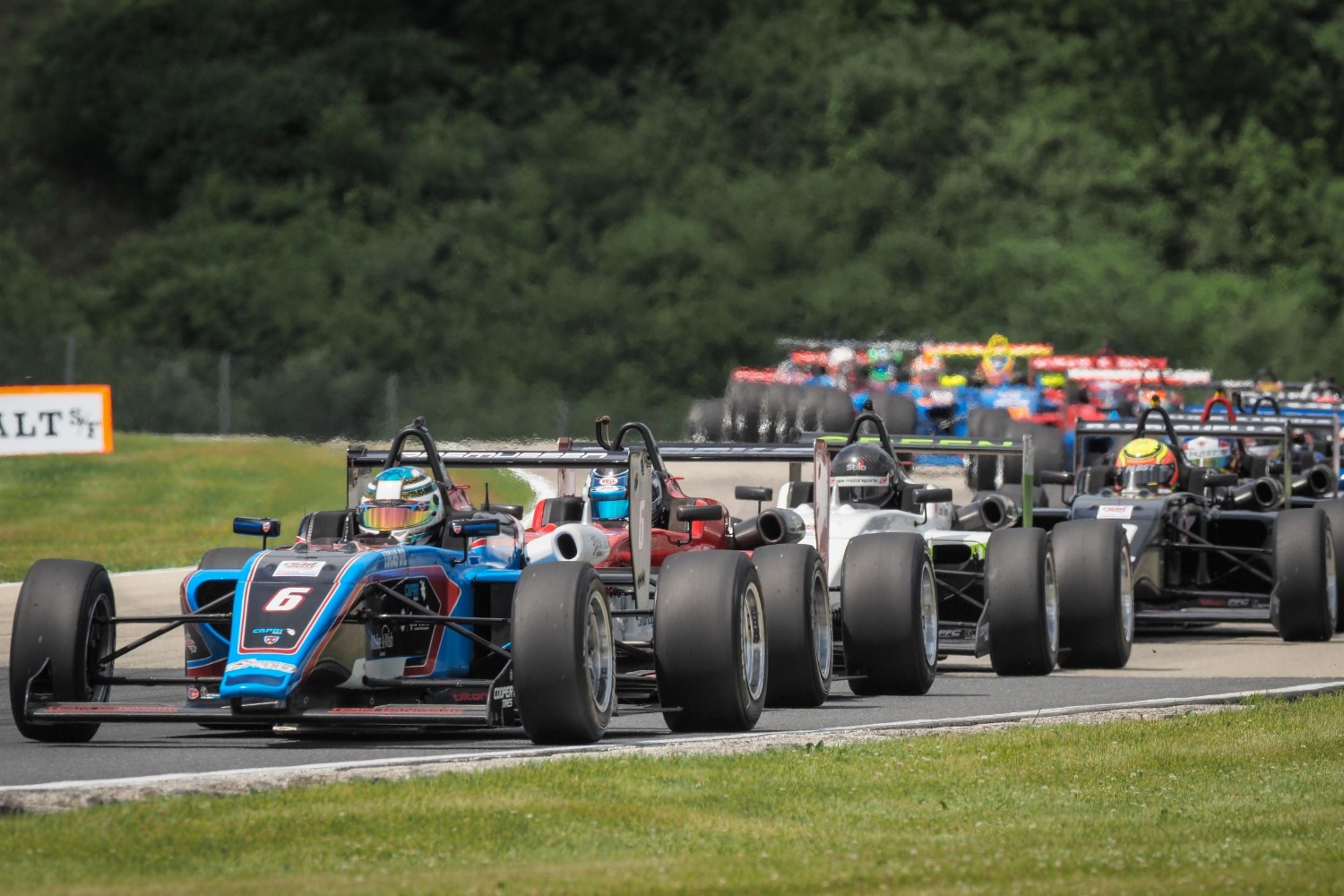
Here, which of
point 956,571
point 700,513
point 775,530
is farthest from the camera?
point 956,571

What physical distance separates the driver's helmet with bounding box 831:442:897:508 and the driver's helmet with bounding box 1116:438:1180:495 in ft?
10.2

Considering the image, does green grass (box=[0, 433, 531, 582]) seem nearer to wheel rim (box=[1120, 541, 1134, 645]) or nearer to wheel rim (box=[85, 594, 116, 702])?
wheel rim (box=[1120, 541, 1134, 645])

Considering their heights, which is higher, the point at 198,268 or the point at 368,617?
the point at 198,268

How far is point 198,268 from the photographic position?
188 ft

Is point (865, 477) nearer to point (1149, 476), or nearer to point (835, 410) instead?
point (1149, 476)

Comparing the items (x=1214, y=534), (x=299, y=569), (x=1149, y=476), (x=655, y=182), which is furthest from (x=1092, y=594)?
(x=655, y=182)

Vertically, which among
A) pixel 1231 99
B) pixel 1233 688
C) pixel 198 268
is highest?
pixel 1231 99

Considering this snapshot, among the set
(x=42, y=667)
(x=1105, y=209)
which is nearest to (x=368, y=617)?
(x=42, y=667)

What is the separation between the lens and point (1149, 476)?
20.2 metres

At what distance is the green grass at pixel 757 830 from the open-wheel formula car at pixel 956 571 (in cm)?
299

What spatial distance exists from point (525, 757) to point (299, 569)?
5.30 ft

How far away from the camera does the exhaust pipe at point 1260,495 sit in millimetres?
21156

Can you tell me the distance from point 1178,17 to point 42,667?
65.2m

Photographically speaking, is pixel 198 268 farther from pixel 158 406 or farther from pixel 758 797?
pixel 758 797
